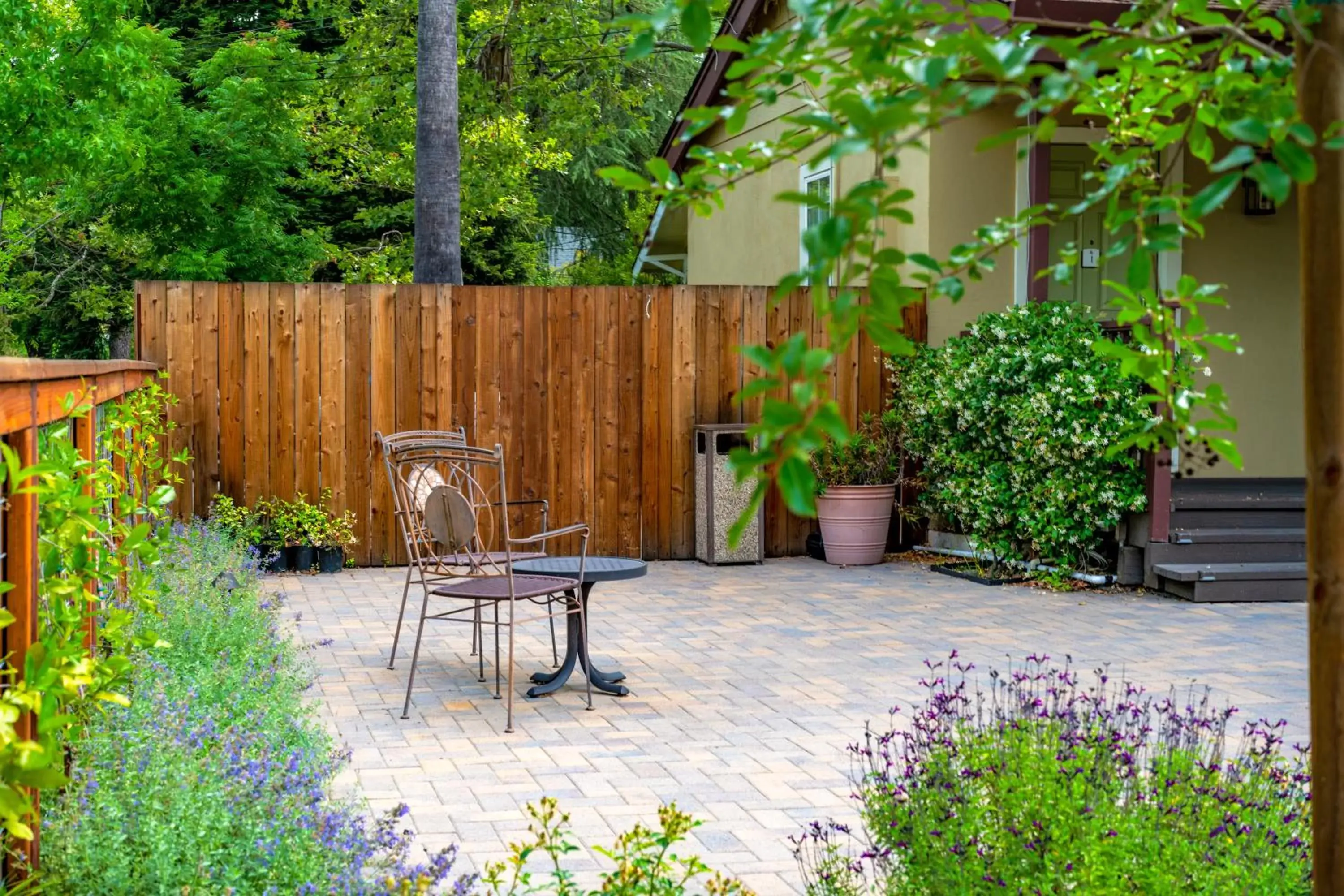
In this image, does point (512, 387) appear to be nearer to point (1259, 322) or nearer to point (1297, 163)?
point (1259, 322)

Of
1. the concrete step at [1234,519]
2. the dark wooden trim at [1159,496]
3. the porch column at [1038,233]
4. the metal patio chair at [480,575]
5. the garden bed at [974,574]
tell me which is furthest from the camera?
the porch column at [1038,233]

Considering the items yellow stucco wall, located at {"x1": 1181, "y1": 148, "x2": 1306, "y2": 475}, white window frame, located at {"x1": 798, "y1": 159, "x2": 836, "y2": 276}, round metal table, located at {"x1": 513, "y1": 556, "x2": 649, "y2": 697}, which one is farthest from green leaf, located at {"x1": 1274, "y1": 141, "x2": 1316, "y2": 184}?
white window frame, located at {"x1": 798, "y1": 159, "x2": 836, "y2": 276}

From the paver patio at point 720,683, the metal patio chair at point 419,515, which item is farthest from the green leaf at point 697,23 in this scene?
the metal patio chair at point 419,515

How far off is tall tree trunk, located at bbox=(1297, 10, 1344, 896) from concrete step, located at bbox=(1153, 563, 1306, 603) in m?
7.26

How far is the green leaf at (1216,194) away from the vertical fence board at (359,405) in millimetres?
9495

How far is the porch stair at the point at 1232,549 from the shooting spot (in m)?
9.05

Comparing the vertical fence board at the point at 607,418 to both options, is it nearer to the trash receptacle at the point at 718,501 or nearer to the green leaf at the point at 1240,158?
the trash receptacle at the point at 718,501

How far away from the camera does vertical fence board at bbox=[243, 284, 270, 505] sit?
10.4 metres

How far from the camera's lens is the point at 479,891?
3.81m

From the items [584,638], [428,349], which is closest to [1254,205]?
[428,349]

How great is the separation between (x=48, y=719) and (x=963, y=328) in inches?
381

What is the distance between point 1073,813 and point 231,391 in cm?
847

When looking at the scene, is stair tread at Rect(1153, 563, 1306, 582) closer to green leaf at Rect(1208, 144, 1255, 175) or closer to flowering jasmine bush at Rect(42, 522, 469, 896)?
flowering jasmine bush at Rect(42, 522, 469, 896)

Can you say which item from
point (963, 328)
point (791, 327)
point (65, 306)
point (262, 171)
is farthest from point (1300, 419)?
point (65, 306)
